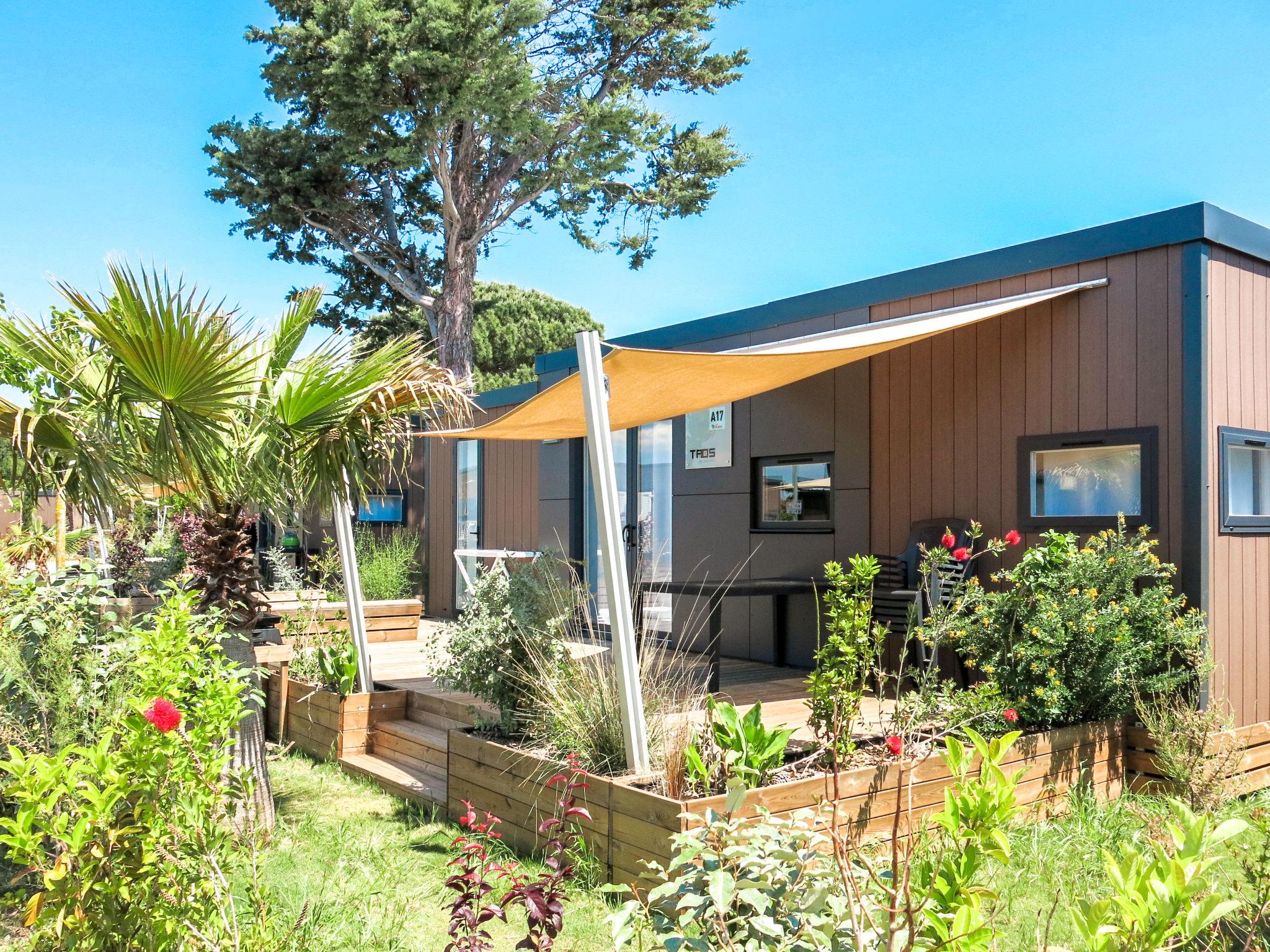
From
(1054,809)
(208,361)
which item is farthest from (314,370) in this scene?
(1054,809)

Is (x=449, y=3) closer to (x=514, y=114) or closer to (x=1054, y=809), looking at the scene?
(x=514, y=114)

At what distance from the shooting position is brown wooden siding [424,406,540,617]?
10.4 m

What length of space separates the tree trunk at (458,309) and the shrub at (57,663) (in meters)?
11.1

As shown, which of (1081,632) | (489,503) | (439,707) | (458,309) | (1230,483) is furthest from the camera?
(458,309)

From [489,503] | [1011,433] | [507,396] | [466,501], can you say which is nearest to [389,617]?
[489,503]

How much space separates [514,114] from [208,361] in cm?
968

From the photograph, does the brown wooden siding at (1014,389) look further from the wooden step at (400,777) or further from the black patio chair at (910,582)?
the wooden step at (400,777)

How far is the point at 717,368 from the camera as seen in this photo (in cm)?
484

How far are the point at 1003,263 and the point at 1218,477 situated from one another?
5.61 ft

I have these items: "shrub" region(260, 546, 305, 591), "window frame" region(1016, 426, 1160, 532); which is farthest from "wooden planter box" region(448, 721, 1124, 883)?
"shrub" region(260, 546, 305, 591)

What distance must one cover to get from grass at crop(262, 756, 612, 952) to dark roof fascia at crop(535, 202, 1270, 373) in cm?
414

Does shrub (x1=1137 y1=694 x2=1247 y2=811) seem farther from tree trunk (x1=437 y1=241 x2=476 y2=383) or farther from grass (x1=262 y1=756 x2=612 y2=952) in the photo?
tree trunk (x1=437 y1=241 x2=476 y2=383)

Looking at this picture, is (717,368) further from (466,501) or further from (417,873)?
(466,501)

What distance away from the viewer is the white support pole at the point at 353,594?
5660 millimetres
